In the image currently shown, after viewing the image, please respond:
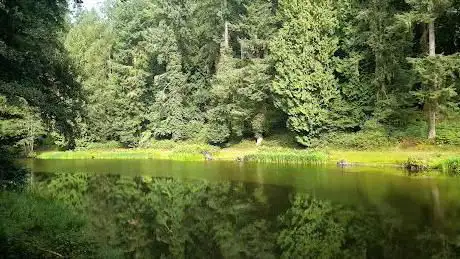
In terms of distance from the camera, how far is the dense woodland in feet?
53.8

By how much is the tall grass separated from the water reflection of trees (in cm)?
1077

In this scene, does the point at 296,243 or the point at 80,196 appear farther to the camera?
the point at 80,196

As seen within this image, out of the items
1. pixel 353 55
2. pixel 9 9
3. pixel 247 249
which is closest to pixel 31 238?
pixel 247 249

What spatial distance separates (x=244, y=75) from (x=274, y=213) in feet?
96.2

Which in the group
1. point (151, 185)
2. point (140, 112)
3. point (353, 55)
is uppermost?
point (353, 55)

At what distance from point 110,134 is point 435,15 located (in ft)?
135

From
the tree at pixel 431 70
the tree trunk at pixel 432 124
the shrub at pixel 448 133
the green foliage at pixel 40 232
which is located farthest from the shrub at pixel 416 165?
the green foliage at pixel 40 232

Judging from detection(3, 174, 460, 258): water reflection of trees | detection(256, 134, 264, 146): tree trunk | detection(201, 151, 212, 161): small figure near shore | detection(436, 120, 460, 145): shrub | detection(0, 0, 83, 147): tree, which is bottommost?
detection(3, 174, 460, 258): water reflection of trees

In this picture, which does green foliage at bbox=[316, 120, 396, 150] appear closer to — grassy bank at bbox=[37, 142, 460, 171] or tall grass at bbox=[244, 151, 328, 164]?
grassy bank at bbox=[37, 142, 460, 171]

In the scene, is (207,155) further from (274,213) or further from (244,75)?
(274,213)

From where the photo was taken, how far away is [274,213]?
16484 millimetres

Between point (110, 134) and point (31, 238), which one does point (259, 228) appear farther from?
point (110, 134)

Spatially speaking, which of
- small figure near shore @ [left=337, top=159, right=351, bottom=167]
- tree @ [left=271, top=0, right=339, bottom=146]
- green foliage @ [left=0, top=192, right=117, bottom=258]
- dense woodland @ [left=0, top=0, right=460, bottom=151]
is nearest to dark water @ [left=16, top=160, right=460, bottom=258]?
green foliage @ [left=0, top=192, right=117, bottom=258]

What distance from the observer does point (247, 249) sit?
12.3 meters
